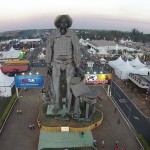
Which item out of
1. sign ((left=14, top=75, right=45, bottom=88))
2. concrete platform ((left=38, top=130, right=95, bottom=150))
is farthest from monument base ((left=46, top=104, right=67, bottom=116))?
sign ((left=14, top=75, right=45, bottom=88))

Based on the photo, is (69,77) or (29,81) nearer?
(69,77)

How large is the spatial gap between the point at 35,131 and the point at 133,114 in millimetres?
13110

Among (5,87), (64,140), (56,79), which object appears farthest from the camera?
(5,87)

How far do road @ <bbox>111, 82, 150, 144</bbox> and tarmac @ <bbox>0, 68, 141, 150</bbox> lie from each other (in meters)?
1.31

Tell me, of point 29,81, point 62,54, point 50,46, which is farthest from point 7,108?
point 62,54

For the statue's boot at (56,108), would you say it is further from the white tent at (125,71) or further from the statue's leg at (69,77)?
the white tent at (125,71)

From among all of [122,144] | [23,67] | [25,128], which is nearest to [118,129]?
[122,144]

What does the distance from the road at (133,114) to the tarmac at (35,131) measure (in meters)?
1.31

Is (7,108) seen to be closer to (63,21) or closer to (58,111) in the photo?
(58,111)

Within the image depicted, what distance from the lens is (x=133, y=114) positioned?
106 feet

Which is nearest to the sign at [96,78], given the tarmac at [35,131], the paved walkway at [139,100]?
the tarmac at [35,131]

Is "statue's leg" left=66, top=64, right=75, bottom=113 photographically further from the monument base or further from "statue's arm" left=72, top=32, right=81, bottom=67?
"statue's arm" left=72, top=32, right=81, bottom=67

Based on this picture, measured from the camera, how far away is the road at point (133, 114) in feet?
92.0

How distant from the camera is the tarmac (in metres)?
24.1
